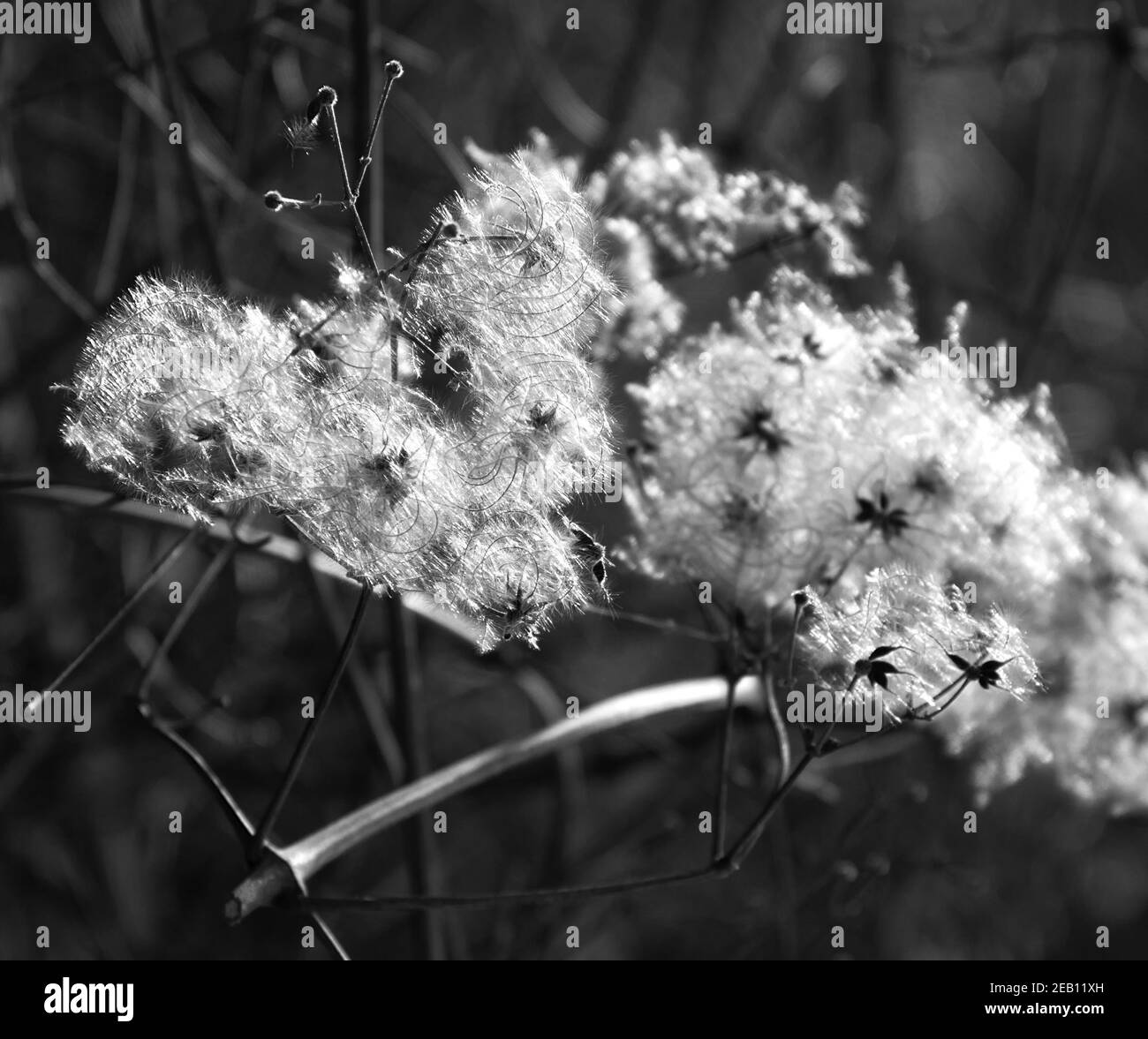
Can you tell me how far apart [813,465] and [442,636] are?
2.21 meters

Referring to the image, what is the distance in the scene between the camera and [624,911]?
12.0 feet

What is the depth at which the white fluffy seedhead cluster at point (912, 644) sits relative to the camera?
5.41ft

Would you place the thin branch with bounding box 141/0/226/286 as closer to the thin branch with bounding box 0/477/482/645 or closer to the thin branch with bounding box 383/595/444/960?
the thin branch with bounding box 0/477/482/645

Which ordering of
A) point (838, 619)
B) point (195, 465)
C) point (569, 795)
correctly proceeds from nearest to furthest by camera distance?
point (195, 465), point (838, 619), point (569, 795)

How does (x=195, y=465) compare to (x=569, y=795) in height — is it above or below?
above

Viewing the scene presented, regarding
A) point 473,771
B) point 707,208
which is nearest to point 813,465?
point 707,208

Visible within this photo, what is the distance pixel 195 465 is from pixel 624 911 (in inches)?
93.9

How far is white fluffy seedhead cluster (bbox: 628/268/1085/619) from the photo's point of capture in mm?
1908

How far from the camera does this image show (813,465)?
1.94 meters

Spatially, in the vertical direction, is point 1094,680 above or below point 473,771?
above

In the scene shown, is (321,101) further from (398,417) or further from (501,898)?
(501,898)

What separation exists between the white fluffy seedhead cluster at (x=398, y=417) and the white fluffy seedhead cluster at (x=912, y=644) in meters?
0.32
